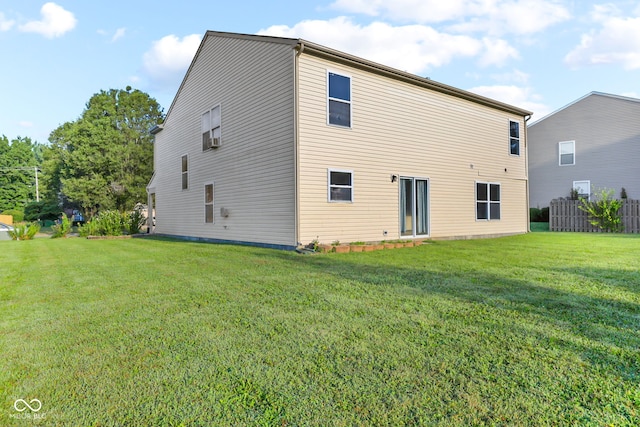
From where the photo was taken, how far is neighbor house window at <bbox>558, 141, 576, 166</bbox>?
757 inches

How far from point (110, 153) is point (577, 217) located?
2727 centimetres

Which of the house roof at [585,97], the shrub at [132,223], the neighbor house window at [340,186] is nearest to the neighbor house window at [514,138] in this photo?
the house roof at [585,97]

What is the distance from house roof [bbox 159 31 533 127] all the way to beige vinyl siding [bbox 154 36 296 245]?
0.57 ft

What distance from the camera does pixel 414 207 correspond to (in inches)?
420

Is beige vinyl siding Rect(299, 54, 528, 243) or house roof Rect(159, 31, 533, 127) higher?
house roof Rect(159, 31, 533, 127)

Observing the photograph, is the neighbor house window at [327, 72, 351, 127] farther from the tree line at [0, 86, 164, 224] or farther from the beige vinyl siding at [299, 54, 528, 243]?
the tree line at [0, 86, 164, 224]

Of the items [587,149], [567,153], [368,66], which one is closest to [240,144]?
[368,66]

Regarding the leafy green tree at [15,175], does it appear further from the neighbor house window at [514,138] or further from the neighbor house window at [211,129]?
the neighbor house window at [514,138]

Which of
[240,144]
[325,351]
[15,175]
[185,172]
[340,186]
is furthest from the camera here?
[15,175]

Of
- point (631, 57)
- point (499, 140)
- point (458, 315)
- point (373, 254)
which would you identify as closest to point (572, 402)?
point (458, 315)

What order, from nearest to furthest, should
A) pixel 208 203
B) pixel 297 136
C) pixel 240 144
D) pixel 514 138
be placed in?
pixel 297 136 < pixel 240 144 < pixel 208 203 < pixel 514 138

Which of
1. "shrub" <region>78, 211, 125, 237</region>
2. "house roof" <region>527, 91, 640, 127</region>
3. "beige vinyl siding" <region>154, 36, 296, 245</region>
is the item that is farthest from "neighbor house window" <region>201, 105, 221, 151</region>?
"house roof" <region>527, 91, 640, 127</region>

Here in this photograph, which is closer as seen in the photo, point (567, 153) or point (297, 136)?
point (297, 136)

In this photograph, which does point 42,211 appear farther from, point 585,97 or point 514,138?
point 585,97
